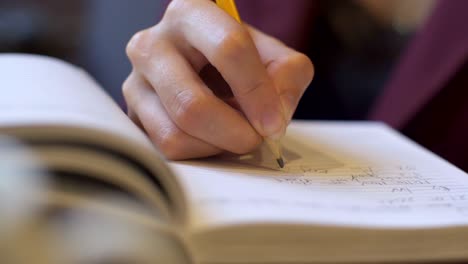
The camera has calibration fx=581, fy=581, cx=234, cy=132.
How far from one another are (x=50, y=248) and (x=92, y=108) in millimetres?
99

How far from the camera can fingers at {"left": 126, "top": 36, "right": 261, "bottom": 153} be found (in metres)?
0.45

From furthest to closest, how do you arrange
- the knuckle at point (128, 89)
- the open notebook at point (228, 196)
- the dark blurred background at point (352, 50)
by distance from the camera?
the dark blurred background at point (352, 50)
the knuckle at point (128, 89)
the open notebook at point (228, 196)

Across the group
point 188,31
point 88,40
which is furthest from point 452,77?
point 88,40

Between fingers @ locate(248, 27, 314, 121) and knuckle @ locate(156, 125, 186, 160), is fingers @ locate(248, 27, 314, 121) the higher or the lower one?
the higher one

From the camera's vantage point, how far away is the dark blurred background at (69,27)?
1226mm

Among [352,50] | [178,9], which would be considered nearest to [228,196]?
[178,9]

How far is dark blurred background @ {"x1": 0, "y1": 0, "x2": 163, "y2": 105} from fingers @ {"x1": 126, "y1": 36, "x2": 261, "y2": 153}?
719 mm

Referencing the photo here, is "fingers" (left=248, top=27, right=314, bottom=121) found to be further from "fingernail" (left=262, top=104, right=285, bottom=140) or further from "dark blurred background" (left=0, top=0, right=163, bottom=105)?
"dark blurred background" (left=0, top=0, right=163, bottom=105)

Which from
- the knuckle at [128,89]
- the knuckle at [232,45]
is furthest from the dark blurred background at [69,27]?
the knuckle at [232,45]

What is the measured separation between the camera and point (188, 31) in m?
0.48

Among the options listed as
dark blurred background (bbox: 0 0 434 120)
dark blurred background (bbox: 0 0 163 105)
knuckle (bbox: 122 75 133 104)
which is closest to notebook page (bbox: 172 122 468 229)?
knuckle (bbox: 122 75 133 104)

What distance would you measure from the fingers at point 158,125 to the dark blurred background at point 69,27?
65 cm

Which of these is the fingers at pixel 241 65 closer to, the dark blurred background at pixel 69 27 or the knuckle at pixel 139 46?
the knuckle at pixel 139 46

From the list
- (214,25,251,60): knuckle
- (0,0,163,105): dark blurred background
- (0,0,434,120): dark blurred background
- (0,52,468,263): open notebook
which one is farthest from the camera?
(0,0,163,105): dark blurred background
